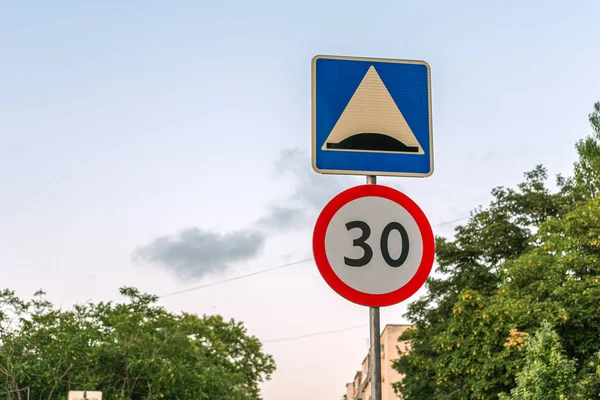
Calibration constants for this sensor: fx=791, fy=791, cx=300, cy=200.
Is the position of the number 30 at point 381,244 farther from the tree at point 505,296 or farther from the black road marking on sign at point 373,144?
the tree at point 505,296

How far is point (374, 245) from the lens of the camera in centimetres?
370

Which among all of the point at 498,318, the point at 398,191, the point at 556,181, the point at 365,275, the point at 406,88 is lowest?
the point at 365,275

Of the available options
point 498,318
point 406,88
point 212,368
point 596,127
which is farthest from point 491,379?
point 406,88

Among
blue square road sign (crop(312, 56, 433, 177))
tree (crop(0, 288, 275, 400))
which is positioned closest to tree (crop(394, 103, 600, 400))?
tree (crop(0, 288, 275, 400))

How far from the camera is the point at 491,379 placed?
27.1m

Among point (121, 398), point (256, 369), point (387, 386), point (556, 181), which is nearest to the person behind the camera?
point (121, 398)

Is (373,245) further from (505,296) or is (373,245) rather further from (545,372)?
(505,296)

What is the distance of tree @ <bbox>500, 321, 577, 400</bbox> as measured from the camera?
23781mm

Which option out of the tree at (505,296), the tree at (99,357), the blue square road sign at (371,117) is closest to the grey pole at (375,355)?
the blue square road sign at (371,117)

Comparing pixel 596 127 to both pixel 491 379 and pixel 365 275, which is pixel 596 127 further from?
pixel 365 275

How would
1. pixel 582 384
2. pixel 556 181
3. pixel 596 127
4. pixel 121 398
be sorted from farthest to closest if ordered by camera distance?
pixel 596 127
pixel 556 181
pixel 582 384
pixel 121 398

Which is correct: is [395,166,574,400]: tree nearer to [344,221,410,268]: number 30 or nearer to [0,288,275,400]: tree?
[0,288,275,400]: tree

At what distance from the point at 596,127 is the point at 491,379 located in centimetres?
1717

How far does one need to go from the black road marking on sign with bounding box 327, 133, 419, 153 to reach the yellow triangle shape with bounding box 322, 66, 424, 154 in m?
0.02
